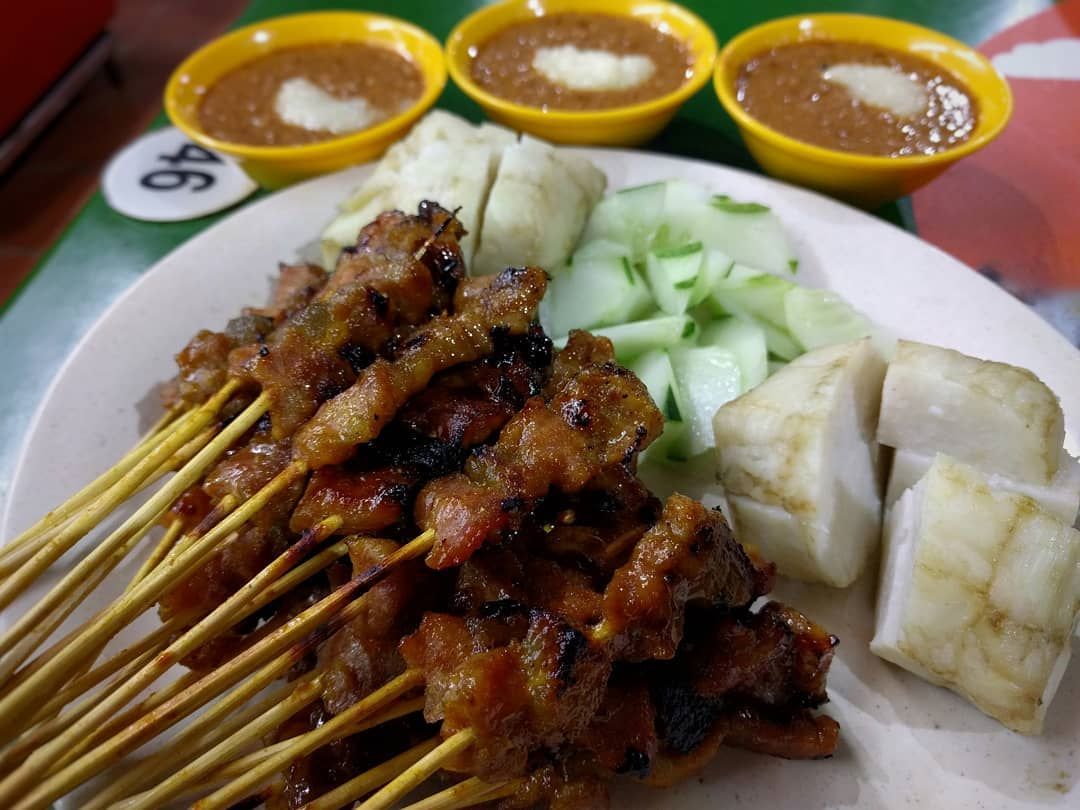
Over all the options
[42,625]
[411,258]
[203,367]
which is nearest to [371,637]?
[42,625]

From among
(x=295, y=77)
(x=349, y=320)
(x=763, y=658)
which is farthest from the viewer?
(x=295, y=77)

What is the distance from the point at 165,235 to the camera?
4250 millimetres

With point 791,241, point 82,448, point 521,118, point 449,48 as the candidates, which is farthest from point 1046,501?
point 449,48

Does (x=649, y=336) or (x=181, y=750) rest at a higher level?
(x=181, y=750)

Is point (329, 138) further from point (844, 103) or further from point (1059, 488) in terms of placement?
point (1059, 488)

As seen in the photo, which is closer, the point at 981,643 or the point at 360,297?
the point at 981,643

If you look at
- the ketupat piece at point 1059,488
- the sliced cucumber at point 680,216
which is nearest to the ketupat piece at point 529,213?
the sliced cucumber at point 680,216

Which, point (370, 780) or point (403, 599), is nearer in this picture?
point (370, 780)

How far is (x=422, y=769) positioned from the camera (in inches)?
66.0

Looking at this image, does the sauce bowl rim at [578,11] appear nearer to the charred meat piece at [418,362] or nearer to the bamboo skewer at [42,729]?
the charred meat piece at [418,362]

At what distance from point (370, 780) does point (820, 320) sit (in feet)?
7.46

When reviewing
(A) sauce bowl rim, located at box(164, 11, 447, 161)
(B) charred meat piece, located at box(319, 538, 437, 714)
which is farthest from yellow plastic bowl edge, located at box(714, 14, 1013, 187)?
(B) charred meat piece, located at box(319, 538, 437, 714)

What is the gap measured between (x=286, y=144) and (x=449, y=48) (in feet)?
3.39

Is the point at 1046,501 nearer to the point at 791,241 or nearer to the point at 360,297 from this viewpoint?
the point at 791,241
